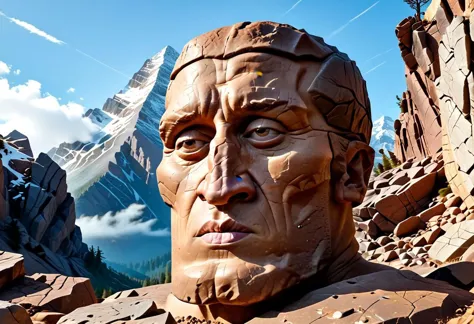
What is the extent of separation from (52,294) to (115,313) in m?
3.96

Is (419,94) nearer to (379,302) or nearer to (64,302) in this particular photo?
(64,302)

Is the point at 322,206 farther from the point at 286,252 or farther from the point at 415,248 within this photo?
the point at 415,248

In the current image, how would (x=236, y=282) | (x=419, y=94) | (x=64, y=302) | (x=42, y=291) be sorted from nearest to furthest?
(x=236, y=282) → (x=64, y=302) → (x=42, y=291) → (x=419, y=94)

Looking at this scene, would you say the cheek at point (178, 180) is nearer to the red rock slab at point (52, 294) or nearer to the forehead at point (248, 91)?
the forehead at point (248, 91)

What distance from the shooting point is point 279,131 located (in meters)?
2.73

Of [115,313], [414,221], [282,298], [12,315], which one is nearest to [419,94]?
[414,221]

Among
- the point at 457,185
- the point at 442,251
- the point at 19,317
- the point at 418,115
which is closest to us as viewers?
the point at 19,317

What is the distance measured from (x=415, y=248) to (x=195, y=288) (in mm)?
6663

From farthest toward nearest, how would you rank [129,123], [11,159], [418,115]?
[129,123]
[11,159]
[418,115]

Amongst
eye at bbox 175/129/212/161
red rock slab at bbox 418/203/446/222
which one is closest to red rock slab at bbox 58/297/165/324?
eye at bbox 175/129/212/161

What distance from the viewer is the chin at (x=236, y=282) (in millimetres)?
2426

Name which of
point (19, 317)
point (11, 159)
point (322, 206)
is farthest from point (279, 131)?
point (11, 159)

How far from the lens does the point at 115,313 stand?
255cm

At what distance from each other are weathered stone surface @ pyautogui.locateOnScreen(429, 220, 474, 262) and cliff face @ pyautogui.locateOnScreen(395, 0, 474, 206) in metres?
1.17
